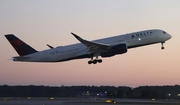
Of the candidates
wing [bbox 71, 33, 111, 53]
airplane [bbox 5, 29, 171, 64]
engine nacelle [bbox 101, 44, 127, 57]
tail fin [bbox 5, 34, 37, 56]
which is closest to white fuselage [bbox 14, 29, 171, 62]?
airplane [bbox 5, 29, 171, 64]

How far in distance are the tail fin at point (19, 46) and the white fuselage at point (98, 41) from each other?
5.40ft

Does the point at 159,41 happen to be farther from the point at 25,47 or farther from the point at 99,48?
the point at 25,47

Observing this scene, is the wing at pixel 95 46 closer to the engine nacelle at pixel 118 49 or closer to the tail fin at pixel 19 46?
the engine nacelle at pixel 118 49

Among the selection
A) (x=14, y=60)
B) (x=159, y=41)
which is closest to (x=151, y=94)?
(x=159, y=41)

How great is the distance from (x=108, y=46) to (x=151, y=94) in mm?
47375

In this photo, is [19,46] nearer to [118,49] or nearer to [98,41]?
[98,41]

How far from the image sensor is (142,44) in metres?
65.2

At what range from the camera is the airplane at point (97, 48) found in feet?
212

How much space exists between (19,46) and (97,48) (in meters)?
15.3

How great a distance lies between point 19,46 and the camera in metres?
70.4

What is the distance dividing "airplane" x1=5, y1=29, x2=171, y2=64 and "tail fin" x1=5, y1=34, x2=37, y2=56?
0.64ft

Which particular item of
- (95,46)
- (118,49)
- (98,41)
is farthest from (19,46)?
(118,49)

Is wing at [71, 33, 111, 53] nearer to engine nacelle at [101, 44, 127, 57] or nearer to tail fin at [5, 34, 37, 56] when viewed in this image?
engine nacelle at [101, 44, 127, 57]

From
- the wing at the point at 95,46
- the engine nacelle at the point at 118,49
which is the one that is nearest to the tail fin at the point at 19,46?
the wing at the point at 95,46
